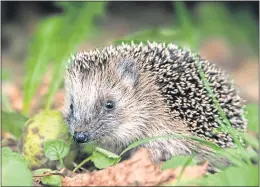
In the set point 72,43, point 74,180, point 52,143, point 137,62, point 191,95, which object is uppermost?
point 72,43

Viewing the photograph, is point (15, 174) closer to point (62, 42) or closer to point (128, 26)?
point (62, 42)

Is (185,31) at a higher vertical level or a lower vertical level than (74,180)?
higher

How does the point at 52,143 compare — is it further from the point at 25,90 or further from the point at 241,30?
the point at 241,30

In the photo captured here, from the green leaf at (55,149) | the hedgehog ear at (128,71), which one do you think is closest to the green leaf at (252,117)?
the hedgehog ear at (128,71)

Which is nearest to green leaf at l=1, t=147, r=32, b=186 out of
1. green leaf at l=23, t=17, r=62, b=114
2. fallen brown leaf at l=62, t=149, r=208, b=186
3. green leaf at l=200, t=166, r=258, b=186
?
fallen brown leaf at l=62, t=149, r=208, b=186

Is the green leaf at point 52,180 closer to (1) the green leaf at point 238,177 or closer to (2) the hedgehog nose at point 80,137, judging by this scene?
(2) the hedgehog nose at point 80,137

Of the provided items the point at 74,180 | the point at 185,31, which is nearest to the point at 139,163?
the point at 74,180

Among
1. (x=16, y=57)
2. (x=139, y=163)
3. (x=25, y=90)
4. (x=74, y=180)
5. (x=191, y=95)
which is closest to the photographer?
(x=139, y=163)
